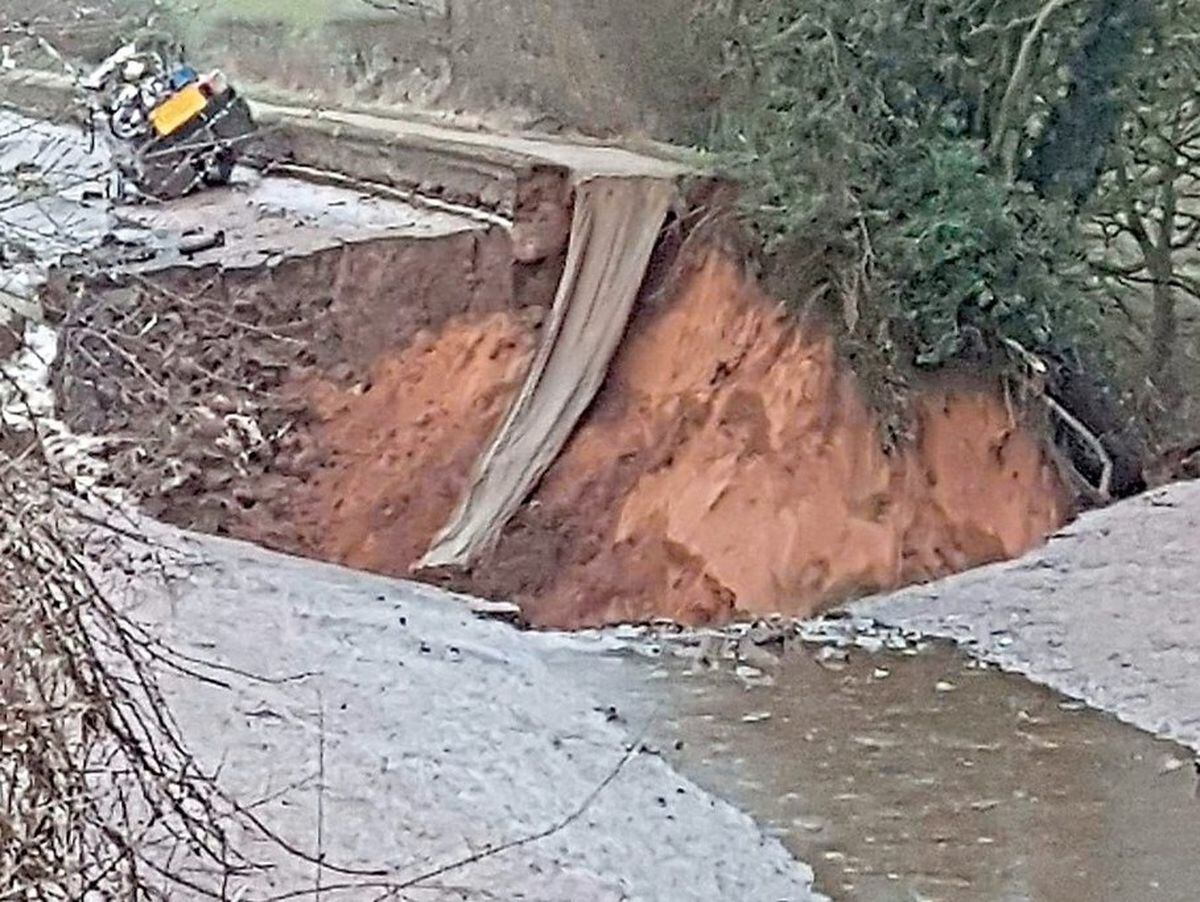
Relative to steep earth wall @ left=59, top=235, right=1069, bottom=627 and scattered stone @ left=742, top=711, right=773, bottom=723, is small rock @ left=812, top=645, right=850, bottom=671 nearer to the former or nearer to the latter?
scattered stone @ left=742, top=711, right=773, bottom=723

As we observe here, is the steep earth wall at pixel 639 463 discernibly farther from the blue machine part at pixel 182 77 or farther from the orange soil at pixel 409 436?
the blue machine part at pixel 182 77

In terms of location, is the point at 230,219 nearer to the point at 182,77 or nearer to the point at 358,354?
the point at 182,77

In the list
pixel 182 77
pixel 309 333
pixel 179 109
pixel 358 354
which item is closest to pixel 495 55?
pixel 182 77

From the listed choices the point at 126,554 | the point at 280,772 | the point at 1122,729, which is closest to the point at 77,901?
the point at 126,554

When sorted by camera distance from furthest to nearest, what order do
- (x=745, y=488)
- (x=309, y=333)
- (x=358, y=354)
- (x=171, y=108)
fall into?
(x=358, y=354)
(x=309, y=333)
(x=171, y=108)
(x=745, y=488)

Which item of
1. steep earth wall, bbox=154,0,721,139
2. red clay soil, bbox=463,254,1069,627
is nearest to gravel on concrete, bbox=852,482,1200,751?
red clay soil, bbox=463,254,1069,627

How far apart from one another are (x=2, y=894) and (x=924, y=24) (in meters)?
8.76

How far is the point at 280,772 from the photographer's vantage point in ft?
20.5

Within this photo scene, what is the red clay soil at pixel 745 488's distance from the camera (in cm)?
1155

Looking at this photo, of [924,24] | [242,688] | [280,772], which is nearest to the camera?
[280,772]

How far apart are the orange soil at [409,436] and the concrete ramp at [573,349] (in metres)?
0.33

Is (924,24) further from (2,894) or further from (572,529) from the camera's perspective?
(2,894)

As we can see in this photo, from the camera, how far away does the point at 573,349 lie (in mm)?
13234

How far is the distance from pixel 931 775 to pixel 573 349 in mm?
6317
